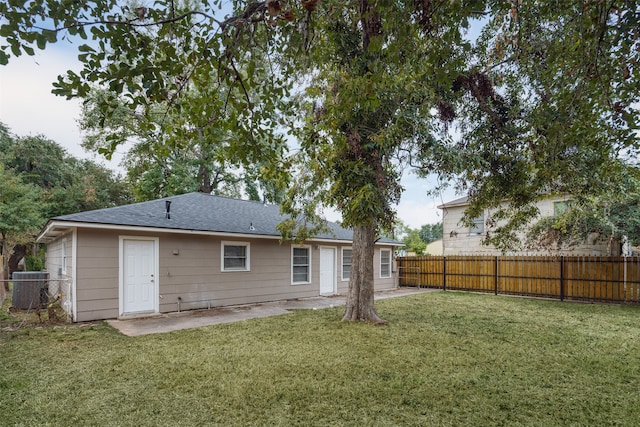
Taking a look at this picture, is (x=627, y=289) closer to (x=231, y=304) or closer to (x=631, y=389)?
(x=631, y=389)

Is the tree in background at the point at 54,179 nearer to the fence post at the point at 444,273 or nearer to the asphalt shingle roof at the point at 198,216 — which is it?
the asphalt shingle roof at the point at 198,216

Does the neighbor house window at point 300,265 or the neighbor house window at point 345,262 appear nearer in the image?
the neighbor house window at point 300,265

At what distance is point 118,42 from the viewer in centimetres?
253

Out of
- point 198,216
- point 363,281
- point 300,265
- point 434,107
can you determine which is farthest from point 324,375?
point 300,265

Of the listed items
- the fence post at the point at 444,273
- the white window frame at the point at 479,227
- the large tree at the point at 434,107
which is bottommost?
the fence post at the point at 444,273

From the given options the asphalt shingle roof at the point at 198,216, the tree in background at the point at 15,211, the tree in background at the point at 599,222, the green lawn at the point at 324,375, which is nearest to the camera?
the green lawn at the point at 324,375

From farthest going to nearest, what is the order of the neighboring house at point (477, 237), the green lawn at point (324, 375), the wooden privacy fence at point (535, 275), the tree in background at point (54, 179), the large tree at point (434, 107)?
1. the tree in background at point (54, 179)
2. the neighboring house at point (477, 237)
3. the wooden privacy fence at point (535, 275)
4. the large tree at point (434, 107)
5. the green lawn at point (324, 375)

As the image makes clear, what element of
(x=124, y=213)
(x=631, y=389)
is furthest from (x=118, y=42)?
(x=124, y=213)

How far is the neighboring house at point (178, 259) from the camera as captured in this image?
25.2 ft

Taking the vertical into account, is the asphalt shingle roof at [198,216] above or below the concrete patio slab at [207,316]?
above

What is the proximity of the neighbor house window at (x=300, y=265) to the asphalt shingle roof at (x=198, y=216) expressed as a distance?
0.83 metres

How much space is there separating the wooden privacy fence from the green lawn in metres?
4.91

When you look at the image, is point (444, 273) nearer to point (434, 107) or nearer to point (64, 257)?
A: point (434, 107)

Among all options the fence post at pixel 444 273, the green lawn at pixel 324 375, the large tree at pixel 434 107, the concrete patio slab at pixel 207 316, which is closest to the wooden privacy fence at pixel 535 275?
the fence post at pixel 444 273
